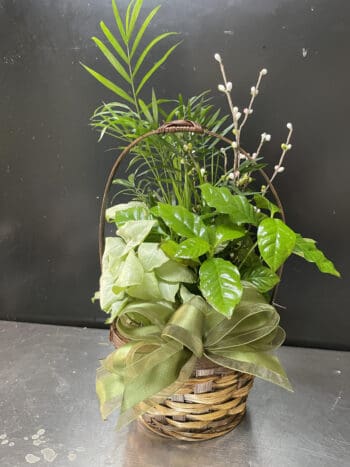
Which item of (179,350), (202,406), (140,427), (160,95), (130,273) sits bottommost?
(140,427)

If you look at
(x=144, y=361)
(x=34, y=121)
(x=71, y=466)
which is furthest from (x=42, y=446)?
(x=34, y=121)

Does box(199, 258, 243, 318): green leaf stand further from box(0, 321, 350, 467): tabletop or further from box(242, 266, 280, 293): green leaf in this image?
box(0, 321, 350, 467): tabletop

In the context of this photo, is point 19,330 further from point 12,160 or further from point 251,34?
point 251,34

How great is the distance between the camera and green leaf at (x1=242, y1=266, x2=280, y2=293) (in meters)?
0.71

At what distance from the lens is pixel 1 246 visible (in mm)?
1200

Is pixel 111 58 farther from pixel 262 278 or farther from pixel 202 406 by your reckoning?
pixel 202 406

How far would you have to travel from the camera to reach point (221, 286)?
62cm

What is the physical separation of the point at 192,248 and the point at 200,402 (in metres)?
0.25

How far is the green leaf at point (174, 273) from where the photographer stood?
688 mm

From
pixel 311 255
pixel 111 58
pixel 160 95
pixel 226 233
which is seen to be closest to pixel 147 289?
pixel 226 233

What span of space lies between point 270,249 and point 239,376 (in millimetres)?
226

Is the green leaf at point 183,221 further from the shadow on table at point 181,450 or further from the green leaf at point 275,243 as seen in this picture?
the shadow on table at point 181,450

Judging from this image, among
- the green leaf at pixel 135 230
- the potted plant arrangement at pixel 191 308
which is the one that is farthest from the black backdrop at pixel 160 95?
the green leaf at pixel 135 230

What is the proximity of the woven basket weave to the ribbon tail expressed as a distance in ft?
0.07
